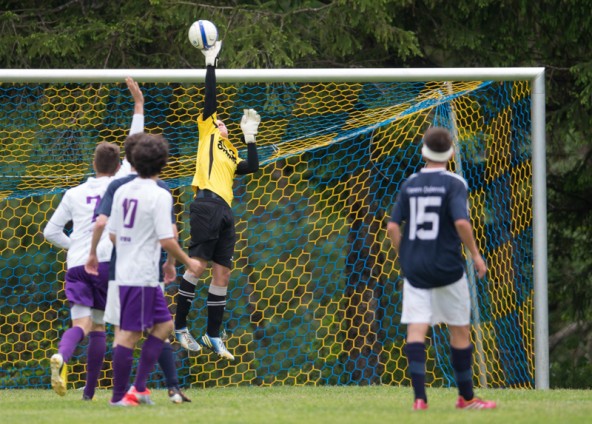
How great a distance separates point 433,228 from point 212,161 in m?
2.75

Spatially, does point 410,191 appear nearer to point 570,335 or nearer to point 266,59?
point 266,59

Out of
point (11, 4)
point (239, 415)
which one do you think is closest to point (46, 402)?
point (239, 415)

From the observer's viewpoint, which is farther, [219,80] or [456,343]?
[219,80]

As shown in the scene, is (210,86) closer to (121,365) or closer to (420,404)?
(121,365)

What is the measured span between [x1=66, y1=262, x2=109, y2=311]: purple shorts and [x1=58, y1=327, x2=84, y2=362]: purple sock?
7.5 inches

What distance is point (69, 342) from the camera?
7.66 metres

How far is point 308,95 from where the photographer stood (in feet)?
40.4

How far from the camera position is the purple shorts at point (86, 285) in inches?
304

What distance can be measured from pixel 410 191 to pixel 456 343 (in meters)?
0.93

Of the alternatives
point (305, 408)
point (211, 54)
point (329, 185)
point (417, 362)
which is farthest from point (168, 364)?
point (329, 185)

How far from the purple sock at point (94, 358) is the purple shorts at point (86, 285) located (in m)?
0.22

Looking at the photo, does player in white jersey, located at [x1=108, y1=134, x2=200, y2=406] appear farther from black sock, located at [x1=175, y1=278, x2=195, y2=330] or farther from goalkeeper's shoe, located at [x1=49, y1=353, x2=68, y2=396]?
black sock, located at [x1=175, y1=278, x2=195, y2=330]

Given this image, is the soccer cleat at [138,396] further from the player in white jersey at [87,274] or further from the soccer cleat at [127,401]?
the player in white jersey at [87,274]

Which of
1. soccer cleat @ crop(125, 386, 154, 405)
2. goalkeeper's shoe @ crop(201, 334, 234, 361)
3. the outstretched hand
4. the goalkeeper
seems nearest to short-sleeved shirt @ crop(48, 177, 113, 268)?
the outstretched hand
